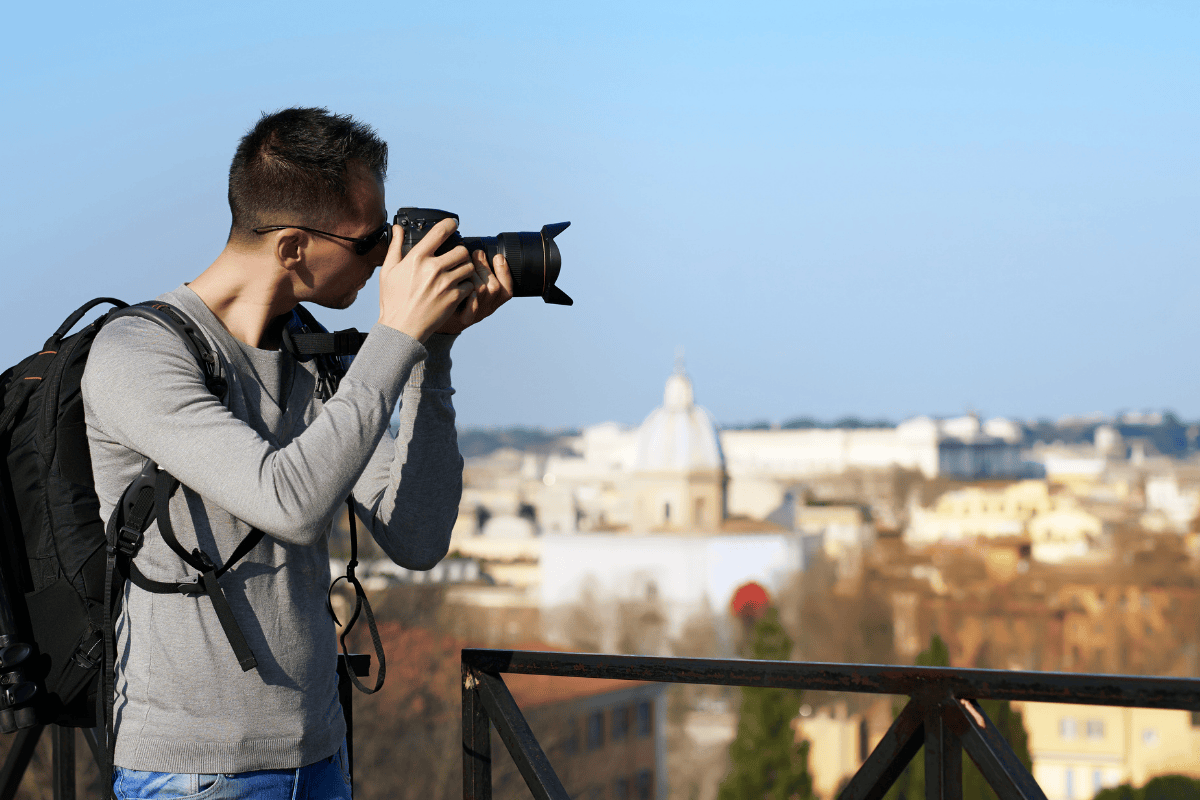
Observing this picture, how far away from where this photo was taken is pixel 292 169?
1.22 metres

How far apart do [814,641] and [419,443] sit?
4438 cm

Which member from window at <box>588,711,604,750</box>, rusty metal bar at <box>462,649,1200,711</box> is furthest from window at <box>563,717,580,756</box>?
rusty metal bar at <box>462,649,1200,711</box>

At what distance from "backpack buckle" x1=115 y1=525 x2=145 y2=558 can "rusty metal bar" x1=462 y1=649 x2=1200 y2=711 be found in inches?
26.0

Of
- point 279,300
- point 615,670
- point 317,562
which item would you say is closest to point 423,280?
point 279,300

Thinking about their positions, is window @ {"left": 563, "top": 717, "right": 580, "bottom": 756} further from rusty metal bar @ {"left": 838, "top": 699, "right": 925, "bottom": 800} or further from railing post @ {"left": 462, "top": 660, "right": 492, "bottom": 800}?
rusty metal bar @ {"left": 838, "top": 699, "right": 925, "bottom": 800}

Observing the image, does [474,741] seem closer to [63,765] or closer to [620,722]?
[63,765]

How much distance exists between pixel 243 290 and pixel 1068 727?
29.6 meters

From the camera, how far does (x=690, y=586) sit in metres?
46.9

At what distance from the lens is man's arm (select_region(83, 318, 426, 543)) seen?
1109 millimetres

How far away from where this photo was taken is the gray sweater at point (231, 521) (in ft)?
3.65

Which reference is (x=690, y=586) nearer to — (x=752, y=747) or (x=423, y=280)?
(x=752, y=747)

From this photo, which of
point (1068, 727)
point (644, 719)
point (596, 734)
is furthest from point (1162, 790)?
point (596, 734)

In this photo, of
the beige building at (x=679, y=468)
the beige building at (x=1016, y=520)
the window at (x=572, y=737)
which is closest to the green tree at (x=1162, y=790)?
the window at (x=572, y=737)

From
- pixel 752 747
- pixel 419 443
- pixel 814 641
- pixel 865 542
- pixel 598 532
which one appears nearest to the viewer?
pixel 419 443
